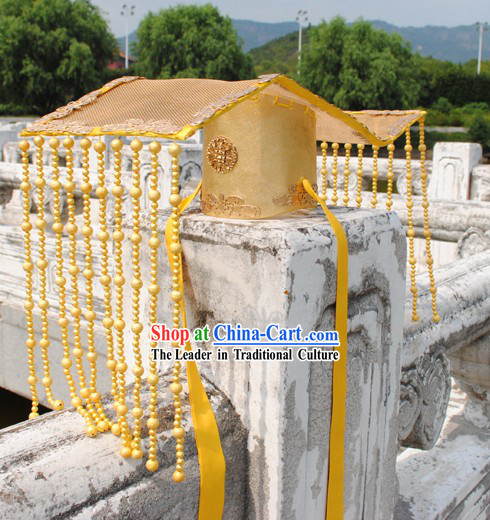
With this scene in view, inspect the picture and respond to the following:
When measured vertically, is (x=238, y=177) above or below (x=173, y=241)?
above

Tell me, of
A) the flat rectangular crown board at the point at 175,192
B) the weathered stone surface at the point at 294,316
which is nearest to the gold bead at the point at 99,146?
the flat rectangular crown board at the point at 175,192

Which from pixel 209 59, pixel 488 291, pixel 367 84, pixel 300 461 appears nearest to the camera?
pixel 300 461

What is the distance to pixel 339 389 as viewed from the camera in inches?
52.7

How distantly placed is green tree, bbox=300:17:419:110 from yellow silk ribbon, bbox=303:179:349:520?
24088 millimetres

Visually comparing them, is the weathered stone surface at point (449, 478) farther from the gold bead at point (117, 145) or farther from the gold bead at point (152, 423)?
the gold bead at point (117, 145)

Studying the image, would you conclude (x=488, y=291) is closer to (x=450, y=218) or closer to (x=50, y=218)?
(x=450, y=218)

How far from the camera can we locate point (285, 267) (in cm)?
114

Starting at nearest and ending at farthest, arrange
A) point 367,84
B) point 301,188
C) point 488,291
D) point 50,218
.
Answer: point 301,188 < point 488,291 < point 50,218 < point 367,84

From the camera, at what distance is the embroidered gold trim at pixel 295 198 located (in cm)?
137

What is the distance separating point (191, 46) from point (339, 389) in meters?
27.6

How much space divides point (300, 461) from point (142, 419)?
333 mm

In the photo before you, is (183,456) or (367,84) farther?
(367,84)

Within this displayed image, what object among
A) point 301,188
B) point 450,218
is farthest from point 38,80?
point 301,188

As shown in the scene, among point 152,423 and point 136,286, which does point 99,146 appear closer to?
point 136,286
